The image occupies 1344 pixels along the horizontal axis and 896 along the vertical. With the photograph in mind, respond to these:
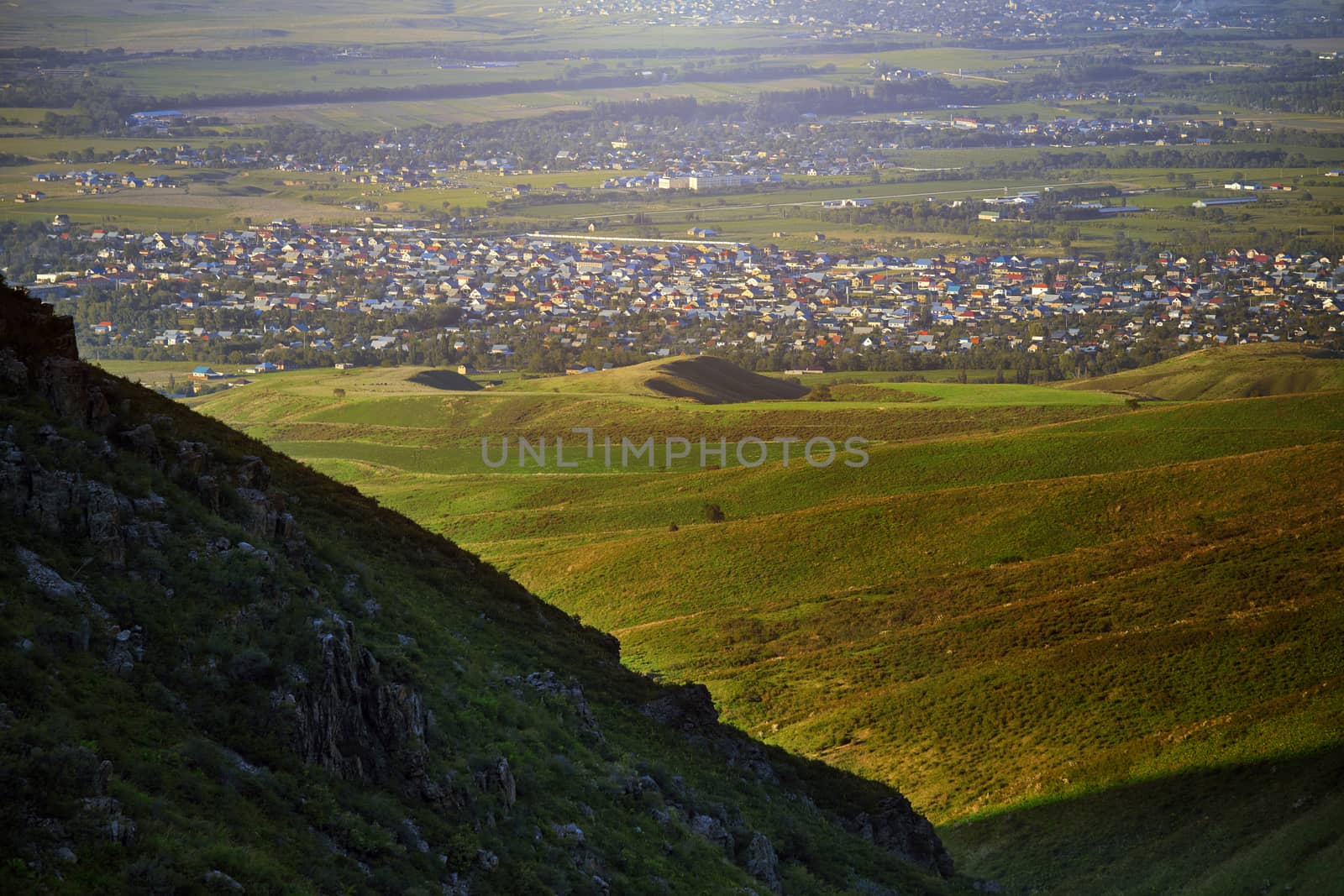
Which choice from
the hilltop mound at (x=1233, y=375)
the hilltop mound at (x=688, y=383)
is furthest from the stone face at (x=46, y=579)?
the hilltop mound at (x=1233, y=375)

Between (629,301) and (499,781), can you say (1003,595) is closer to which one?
(499,781)

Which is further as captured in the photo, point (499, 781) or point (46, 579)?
point (499, 781)

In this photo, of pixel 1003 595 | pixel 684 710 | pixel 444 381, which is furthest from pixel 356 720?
pixel 444 381

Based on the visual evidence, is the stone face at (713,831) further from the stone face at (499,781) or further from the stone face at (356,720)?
the stone face at (356,720)

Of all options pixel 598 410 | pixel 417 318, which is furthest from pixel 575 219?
pixel 598 410

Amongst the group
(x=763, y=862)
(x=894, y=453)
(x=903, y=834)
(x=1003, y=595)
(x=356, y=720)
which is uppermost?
(x=356, y=720)

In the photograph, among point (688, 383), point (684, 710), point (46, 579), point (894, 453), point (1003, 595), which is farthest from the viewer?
point (688, 383)

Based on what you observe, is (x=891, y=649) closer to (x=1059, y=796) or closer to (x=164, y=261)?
(x=1059, y=796)
